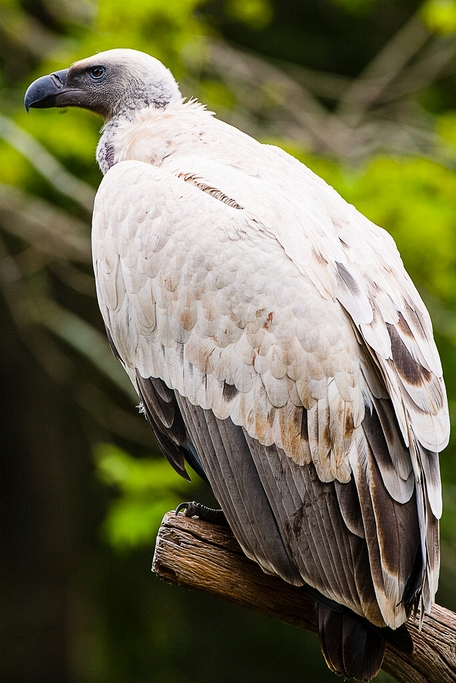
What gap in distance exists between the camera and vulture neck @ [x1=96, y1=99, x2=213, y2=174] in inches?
162

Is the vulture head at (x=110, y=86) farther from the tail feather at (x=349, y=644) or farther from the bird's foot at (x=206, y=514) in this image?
the tail feather at (x=349, y=644)

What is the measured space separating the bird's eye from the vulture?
108 cm

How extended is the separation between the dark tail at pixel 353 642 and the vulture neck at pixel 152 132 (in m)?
2.08

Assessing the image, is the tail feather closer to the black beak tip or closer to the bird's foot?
the bird's foot

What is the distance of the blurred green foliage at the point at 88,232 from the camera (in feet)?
23.1

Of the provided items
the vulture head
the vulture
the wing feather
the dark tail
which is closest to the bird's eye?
the vulture head

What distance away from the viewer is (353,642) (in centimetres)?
327

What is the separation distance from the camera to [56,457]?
42.1ft

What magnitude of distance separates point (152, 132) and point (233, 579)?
2028 millimetres

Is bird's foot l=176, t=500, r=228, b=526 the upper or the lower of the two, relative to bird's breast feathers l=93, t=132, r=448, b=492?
lower

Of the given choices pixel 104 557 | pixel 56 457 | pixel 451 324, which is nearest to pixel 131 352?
pixel 451 324

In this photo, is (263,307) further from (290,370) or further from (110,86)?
(110,86)

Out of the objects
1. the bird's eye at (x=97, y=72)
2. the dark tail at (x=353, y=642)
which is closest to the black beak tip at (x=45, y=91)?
the bird's eye at (x=97, y=72)

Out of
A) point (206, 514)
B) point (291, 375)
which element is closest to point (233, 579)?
point (206, 514)
